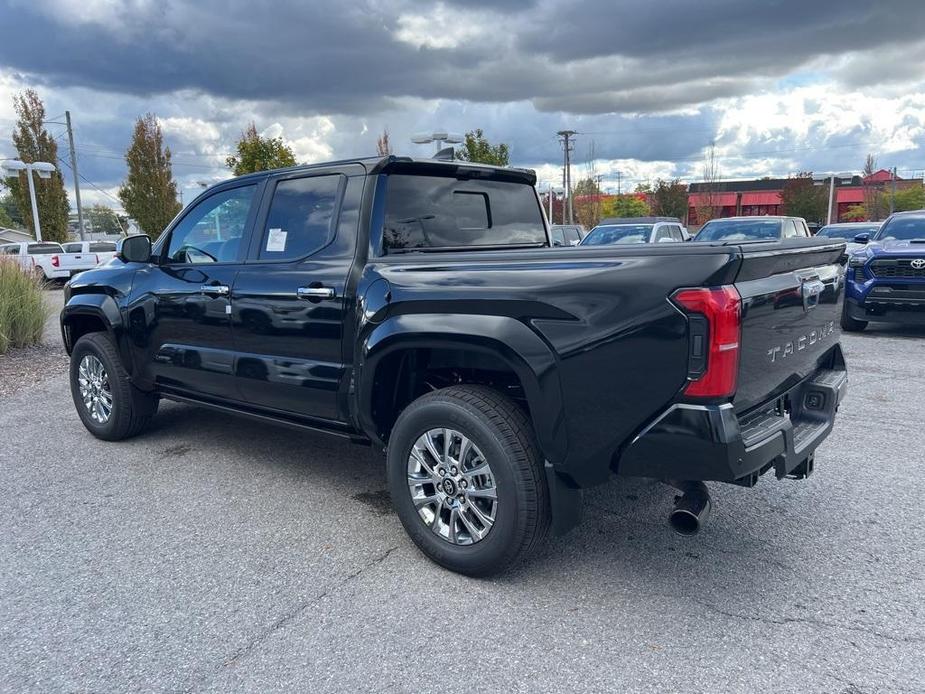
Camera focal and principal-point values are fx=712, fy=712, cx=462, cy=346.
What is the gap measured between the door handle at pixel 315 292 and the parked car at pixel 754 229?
9925 mm

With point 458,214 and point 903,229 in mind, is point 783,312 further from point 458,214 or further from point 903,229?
point 903,229

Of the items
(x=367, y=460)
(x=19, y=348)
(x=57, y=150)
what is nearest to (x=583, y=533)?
(x=367, y=460)

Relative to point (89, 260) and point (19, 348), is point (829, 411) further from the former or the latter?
point (89, 260)

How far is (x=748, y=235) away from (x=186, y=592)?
37.9 ft

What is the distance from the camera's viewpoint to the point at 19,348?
31.8 feet

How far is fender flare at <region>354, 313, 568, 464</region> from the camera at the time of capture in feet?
9.55

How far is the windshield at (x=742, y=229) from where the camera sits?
12.3m

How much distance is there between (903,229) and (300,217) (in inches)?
392

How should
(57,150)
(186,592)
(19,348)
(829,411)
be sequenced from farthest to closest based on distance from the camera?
(57,150) < (19,348) < (829,411) < (186,592)

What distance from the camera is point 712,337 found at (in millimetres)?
2531

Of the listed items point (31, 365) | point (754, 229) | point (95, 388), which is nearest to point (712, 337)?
point (95, 388)

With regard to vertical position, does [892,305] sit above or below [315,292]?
below

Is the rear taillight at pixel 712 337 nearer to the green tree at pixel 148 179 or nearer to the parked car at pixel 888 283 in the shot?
the parked car at pixel 888 283

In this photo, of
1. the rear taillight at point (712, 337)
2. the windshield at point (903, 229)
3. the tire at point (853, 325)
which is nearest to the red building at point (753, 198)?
the windshield at point (903, 229)
